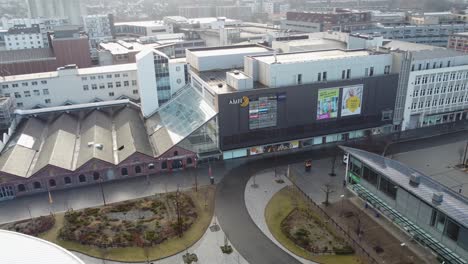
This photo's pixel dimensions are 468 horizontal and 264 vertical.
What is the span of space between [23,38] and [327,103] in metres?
125

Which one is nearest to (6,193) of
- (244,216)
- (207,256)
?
(207,256)

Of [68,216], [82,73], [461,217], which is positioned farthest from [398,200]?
[82,73]

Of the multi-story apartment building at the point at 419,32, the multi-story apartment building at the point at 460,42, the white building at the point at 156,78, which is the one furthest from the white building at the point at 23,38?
the multi-story apartment building at the point at 460,42

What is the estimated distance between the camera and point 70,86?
74.4 metres

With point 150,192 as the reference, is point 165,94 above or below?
above

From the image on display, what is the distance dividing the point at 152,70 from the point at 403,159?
153 feet

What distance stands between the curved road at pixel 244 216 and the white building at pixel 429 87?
65.5ft

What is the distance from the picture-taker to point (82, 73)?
75562 mm

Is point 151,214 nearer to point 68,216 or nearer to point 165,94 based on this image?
point 68,216

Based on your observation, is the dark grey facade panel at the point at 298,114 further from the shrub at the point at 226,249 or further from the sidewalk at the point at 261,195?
the shrub at the point at 226,249

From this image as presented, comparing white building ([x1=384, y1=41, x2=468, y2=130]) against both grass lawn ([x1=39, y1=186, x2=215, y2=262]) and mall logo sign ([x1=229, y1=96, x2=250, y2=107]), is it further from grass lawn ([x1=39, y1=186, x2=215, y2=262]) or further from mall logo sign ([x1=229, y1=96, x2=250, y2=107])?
grass lawn ([x1=39, y1=186, x2=215, y2=262])

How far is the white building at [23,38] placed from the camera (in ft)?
449

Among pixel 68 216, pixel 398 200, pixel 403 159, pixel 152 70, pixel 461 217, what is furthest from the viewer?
pixel 152 70

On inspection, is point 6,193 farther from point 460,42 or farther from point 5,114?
point 460,42
